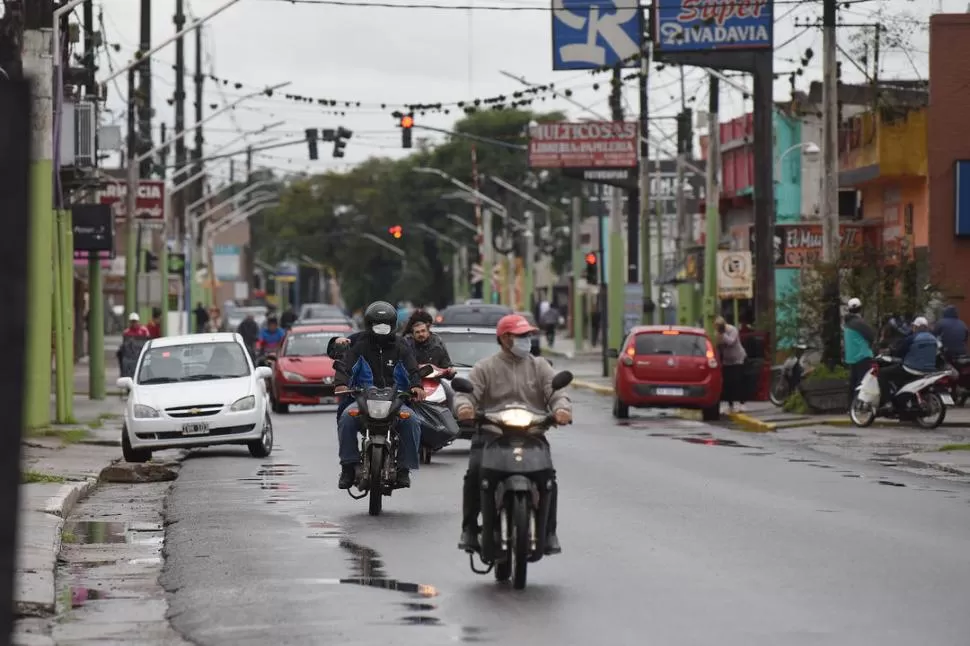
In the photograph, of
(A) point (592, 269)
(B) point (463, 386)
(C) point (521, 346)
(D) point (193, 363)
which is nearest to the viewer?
(B) point (463, 386)

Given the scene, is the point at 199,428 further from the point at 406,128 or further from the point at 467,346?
the point at 406,128

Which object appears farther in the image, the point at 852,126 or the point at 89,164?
the point at 852,126

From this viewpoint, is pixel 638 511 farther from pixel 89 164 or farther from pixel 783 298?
pixel 89 164

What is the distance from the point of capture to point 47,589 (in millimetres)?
11781

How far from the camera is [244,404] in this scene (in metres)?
24.7

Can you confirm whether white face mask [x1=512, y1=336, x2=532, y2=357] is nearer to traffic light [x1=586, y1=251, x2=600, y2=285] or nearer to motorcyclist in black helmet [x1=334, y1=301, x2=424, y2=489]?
motorcyclist in black helmet [x1=334, y1=301, x2=424, y2=489]

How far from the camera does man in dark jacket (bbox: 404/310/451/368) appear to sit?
21.5m

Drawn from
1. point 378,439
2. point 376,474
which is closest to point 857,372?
point 378,439

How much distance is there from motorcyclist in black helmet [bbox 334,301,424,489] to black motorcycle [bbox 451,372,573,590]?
4874 millimetres

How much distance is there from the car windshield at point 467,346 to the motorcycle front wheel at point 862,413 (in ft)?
19.0

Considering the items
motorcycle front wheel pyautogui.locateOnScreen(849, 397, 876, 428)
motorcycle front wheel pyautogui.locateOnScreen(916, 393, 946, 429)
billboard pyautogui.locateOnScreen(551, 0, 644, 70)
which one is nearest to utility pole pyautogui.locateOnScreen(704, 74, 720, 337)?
billboard pyautogui.locateOnScreen(551, 0, 644, 70)

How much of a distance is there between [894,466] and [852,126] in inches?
1166

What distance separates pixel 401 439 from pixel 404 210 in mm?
120868

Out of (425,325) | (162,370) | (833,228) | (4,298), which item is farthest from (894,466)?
(4,298)
